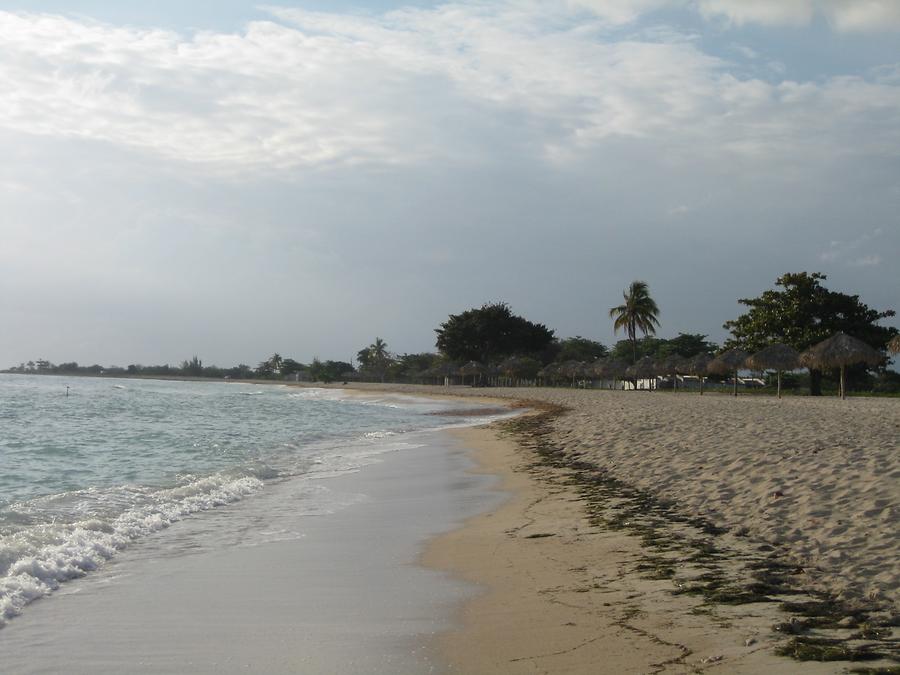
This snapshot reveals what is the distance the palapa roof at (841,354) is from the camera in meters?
28.3

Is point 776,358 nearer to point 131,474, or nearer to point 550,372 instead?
point 131,474

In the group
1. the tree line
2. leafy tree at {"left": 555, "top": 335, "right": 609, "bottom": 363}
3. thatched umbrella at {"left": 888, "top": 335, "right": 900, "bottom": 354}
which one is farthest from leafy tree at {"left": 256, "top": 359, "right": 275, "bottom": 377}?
thatched umbrella at {"left": 888, "top": 335, "right": 900, "bottom": 354}

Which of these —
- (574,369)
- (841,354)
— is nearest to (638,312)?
(574,369)

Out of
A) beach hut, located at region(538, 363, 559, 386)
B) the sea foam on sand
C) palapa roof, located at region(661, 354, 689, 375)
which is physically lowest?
the sea foam on sand

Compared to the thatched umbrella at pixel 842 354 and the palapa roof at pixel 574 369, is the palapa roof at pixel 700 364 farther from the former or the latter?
the palapa roof at pixel 574 369

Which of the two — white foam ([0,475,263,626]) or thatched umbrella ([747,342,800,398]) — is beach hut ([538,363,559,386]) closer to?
thatched umbrella ([747,342,800,398])

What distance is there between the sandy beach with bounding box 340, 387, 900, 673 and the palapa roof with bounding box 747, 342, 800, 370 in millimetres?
23053

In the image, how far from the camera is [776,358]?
32.1 metres

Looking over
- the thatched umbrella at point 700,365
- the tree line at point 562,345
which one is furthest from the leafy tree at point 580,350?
the thatched umbrella at point 700,365

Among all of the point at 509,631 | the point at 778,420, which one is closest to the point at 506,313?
the point at 778,420

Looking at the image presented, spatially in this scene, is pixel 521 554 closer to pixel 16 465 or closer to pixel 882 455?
pixel 882 455

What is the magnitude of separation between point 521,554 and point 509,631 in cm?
191

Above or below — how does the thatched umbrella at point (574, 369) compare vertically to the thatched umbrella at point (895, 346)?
below

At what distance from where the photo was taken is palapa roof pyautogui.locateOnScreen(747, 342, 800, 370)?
3173 centimetres
